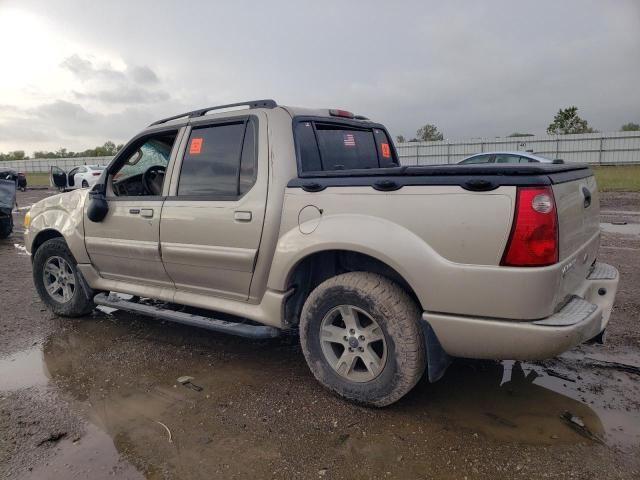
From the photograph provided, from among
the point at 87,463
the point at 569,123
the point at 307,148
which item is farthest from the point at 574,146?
the point at 87,463

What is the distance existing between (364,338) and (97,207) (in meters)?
2.67

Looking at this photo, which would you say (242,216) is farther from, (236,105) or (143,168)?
(143,168)

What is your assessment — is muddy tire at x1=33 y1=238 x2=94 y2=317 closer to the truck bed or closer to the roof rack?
the roof rack

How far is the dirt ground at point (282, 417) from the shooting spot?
2.47 meters

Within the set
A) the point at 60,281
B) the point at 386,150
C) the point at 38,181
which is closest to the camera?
the point at 386,150

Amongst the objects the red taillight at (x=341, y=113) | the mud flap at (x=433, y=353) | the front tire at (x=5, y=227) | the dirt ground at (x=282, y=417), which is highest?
the red taillight at (x=341, y=113)

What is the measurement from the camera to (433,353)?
2.74 metres

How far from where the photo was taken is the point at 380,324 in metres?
2.83

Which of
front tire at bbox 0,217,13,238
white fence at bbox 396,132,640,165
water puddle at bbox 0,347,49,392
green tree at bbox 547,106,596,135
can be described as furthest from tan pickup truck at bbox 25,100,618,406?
green tree at bbox 547,106,596,135

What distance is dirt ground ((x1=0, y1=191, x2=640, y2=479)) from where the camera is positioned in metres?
2.47

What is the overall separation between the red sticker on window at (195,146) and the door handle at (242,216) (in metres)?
0.73

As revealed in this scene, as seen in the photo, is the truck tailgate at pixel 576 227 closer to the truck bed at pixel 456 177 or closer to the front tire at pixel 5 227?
the truck bed at pixel 456 177

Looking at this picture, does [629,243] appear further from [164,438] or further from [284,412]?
[164,438]

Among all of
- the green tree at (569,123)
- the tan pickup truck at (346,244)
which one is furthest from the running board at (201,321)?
the green tree at (569,123)
